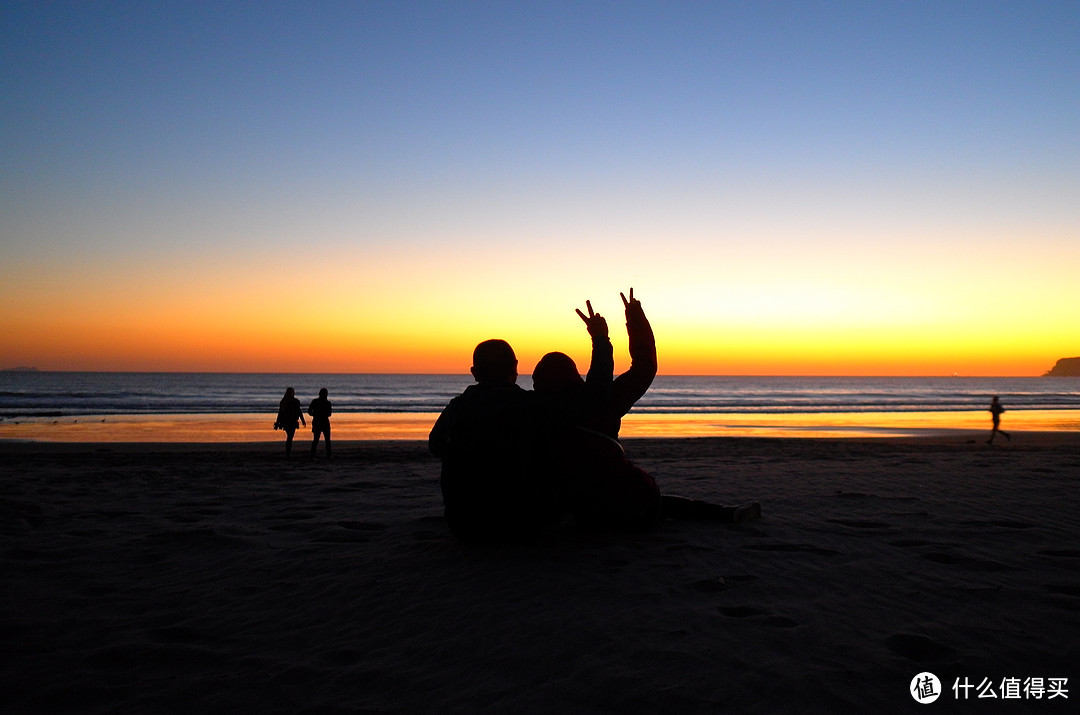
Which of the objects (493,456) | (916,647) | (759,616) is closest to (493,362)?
(493,456)

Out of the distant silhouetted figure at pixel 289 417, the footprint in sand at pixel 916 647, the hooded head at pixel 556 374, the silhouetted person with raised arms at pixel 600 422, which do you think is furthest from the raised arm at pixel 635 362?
the distant silhouetted figure at pixel 289 417

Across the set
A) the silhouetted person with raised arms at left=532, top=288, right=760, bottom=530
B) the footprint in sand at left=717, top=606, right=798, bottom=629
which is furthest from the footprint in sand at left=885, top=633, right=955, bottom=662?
the silhouetted person with raised arms at left=532, top=288, right=760, bottom=530

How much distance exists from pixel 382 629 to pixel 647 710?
4.76ft

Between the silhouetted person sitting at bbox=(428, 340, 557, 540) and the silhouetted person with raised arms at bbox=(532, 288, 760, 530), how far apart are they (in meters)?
0.19

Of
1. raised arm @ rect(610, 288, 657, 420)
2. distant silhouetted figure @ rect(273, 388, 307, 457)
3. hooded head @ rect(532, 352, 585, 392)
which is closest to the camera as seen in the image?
hooded head @ rect(532, 352, 585, 392)

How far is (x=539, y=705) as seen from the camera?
2441mm

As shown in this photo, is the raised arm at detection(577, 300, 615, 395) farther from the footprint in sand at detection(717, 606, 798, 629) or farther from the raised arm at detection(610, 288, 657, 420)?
the footprint in sand at detection(717, 606, 798, 629)

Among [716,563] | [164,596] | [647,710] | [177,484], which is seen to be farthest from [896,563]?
[177,484]

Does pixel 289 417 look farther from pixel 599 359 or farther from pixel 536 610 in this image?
pixel 536 610

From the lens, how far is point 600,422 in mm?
4668

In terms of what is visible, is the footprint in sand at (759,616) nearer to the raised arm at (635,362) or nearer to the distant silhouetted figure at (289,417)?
the raised arm at (635,362)

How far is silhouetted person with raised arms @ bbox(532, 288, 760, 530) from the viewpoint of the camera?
14.2 ft

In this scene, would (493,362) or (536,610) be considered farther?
(493,362)

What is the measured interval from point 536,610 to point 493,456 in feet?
3.65
